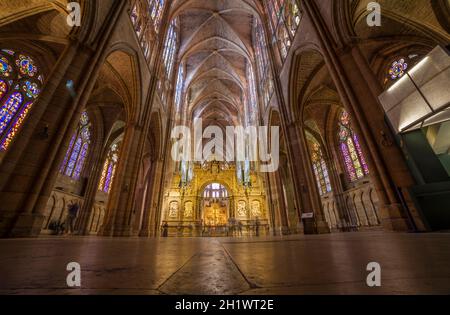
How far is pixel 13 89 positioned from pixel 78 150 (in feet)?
18.7

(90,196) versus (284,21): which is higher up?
(284,21)

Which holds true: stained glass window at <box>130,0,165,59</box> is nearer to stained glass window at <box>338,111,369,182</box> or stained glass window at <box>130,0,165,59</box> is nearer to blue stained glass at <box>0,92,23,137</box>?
blue stained glass at <box>0,92,23,137</box>

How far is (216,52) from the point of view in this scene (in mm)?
21953

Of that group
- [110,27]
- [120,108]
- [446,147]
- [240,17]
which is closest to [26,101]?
[120,108]

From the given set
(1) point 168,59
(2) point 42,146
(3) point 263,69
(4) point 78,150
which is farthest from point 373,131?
(4) point 78,150

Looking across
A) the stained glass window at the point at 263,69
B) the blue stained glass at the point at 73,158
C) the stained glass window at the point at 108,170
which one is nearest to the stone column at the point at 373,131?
the stained glass window at the point at 263,69

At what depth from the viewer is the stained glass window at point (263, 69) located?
1335 centimetres

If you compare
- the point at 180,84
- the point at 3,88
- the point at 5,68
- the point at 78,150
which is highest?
the point at 180,84

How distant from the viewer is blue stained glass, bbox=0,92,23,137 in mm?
9203

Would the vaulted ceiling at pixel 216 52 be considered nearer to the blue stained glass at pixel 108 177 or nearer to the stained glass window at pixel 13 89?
the stained glass window at pixel 13 89

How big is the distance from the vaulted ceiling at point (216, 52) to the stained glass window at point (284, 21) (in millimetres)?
2833

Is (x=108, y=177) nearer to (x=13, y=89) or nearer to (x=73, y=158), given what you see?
(x=73, y=158)

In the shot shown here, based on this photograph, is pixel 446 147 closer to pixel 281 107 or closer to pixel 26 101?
pixel 281 107
